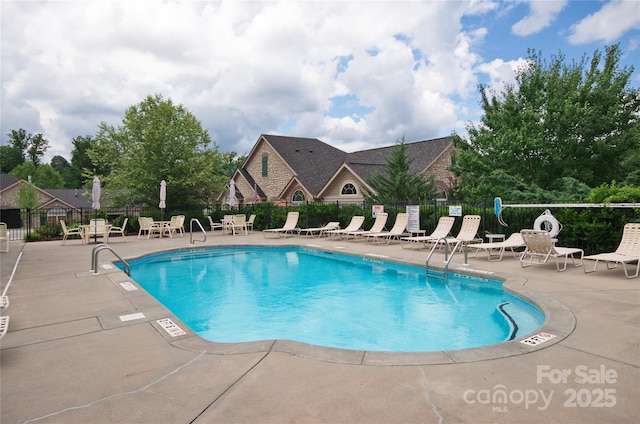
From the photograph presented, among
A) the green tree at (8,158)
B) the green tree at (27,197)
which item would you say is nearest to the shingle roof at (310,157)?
the green tree at (27,197)

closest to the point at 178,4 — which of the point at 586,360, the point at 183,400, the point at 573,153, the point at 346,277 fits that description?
the point at 346,277

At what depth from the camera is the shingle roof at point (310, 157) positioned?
26.3 metres

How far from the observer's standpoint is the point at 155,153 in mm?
20328

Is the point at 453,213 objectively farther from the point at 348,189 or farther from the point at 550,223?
the point at 348,189

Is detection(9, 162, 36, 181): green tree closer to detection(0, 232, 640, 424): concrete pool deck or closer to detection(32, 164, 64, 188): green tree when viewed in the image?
detection(32, 164, 64, 188): green tree

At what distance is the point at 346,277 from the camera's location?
9.56m

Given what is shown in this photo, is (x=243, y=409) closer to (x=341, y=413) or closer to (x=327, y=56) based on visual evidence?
(x=341, y=413)

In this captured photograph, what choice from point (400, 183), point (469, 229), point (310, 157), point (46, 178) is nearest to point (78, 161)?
point (46, 178)

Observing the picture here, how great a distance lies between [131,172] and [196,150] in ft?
11.9

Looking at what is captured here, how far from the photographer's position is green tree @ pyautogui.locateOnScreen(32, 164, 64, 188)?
186 feet

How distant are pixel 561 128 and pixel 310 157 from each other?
16075 mm

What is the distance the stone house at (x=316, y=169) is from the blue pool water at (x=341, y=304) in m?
12.3

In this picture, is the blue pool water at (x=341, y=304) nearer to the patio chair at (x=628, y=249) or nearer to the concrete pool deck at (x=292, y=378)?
the concrete pool deck at (x=292, y=378)

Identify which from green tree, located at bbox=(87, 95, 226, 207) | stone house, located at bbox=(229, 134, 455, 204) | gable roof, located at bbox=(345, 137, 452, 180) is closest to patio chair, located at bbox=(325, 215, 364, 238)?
stone house, located at bbox=(229, 134, 455, 204)
